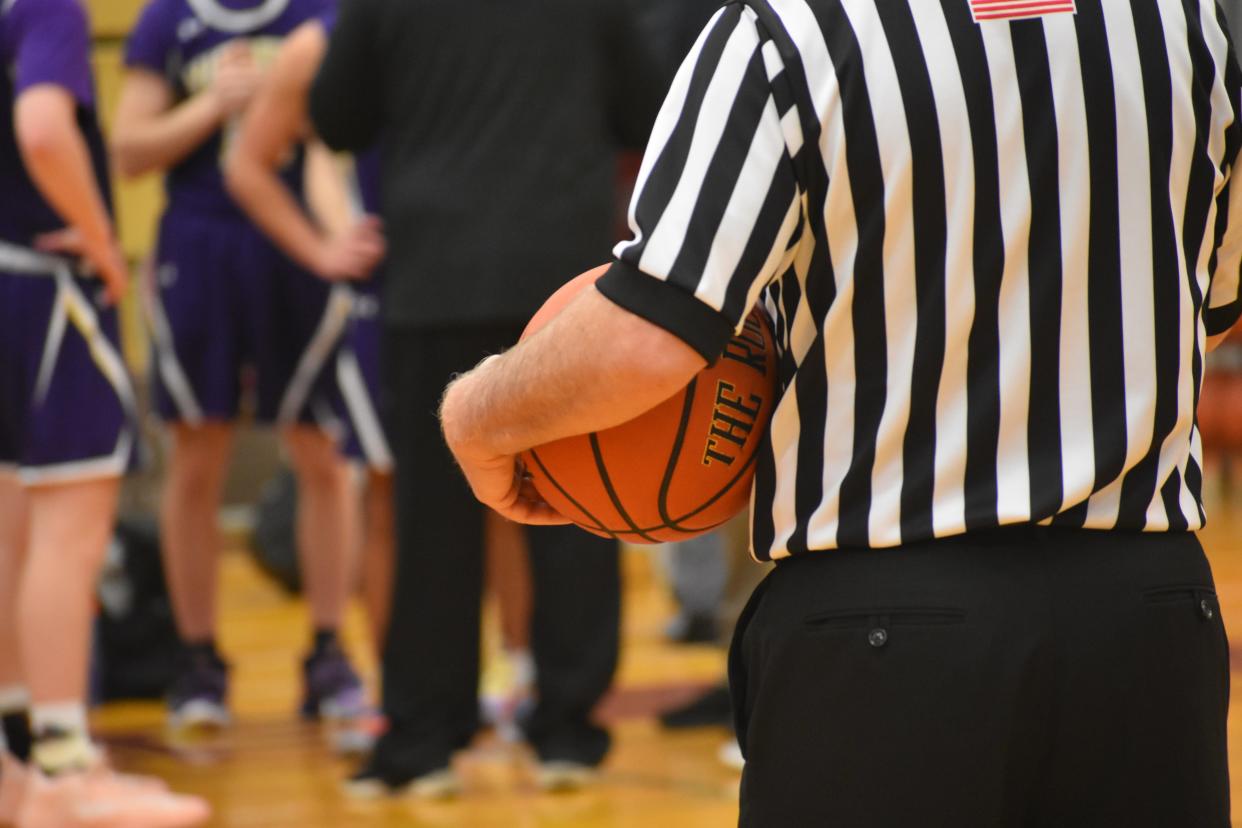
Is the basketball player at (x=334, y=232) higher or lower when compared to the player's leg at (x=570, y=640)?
higher

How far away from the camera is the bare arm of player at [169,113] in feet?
14.0

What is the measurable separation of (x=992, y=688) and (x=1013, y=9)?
64 cm

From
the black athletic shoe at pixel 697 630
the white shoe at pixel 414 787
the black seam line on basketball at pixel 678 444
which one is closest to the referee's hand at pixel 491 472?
the black seam line on basketball at pixel 678 444

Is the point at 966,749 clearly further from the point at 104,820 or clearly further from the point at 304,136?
the point at 304,136

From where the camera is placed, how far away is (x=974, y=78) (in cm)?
149

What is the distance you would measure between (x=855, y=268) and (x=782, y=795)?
1.69 feet

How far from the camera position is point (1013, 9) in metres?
1.51

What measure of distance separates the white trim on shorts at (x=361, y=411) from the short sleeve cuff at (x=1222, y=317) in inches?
113

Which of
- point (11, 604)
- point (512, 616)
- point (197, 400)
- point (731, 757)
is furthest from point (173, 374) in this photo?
point (731, 757)

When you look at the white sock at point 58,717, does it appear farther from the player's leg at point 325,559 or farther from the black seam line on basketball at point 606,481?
the black seam line on basketball at point 606,481

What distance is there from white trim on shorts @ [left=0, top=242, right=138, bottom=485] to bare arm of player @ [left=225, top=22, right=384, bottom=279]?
0.69 metres

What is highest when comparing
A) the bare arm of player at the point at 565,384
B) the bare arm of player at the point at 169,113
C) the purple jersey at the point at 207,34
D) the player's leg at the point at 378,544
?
the purple jersey at the point at 207,34

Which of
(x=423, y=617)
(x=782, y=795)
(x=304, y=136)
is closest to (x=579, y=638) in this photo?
(x=423, y=617)

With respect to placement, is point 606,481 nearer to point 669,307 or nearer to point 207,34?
point 669,307
